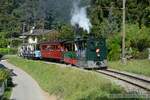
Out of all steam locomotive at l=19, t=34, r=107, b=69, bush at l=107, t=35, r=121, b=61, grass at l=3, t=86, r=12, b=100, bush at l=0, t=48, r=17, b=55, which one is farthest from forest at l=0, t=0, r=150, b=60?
grass at l=3, t=86, r=12, b=100

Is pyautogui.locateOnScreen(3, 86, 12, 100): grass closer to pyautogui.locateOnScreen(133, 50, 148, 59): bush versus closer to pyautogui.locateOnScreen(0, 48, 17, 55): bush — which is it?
pyautogui.locateOnScreen(133, 50, 148, 59): bush

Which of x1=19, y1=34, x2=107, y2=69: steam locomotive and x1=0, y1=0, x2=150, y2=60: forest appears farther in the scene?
x1=0, y1=0, x2=150, y2=60: forest

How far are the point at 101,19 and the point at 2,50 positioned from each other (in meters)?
39.9

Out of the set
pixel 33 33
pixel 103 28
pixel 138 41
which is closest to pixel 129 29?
pixel 138 41

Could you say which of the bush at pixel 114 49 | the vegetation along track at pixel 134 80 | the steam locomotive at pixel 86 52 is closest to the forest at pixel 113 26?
the bush at pixel 114 49

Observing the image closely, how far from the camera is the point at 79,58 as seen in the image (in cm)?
4353

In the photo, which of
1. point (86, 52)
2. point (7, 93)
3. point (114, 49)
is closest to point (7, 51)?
point (114, 49)

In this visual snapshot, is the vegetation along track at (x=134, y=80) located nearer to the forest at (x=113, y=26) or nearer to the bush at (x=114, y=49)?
the bush at (x=114, y=49)

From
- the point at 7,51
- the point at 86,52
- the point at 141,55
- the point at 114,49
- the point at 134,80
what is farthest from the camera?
the point at 7,51

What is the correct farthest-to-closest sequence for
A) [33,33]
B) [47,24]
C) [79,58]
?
[47,24]
[33,33]
[79,58]

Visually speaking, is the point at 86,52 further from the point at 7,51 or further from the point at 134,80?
the point at 7,51

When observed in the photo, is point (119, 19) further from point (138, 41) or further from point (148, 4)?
point (138, 41)

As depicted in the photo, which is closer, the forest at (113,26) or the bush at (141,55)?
the bush at (141,55)

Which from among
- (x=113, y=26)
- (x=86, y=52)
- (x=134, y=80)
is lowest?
(x=134, y=80)
